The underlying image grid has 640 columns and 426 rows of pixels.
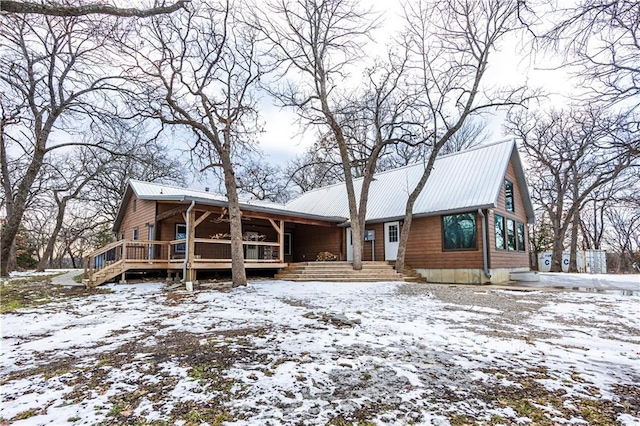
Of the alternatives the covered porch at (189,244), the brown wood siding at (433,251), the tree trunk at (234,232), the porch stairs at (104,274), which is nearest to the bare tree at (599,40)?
the brown wood siding at (433,251)

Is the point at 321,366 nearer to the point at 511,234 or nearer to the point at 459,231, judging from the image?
the point at 459,231

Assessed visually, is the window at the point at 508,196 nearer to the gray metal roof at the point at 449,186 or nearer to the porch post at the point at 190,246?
the gray metal roof at the point at 449,186

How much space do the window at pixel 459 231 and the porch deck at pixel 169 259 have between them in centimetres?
665

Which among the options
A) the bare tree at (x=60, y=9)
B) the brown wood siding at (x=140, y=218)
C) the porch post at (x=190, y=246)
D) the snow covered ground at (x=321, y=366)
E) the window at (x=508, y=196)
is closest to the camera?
the snow covered ground at (x=321, y=366)

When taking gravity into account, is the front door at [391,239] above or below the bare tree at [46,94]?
below

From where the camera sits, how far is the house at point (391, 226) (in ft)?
40.0

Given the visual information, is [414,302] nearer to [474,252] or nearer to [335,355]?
[335,355]

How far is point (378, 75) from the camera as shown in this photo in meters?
13.8

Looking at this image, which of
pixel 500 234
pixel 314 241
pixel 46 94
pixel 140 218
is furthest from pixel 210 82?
pixel 500 234

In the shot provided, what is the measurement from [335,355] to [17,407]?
2770 millimetres

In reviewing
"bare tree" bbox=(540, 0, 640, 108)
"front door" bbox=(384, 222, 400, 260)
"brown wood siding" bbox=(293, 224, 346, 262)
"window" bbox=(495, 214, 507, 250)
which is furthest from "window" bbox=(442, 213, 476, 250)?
"bare tree" bbox=(540, 0, 640, 108)

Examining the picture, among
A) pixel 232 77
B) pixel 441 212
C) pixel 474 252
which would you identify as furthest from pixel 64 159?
pixel 474 252

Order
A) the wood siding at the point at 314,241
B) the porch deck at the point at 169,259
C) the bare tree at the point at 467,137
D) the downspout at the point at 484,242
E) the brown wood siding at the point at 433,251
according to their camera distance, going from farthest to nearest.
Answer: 1. the bare tree at the point at 467,137
2. the wood siding at the point at 314,241
3. the brown wood siding at the point at 433,251
4. the downspout at the point at 484,242
5. the porch deck at the point at 169,259

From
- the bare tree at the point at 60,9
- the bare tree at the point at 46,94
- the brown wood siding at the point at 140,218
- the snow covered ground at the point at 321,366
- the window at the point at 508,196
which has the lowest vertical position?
the snow covered ground at the point at 321,366
